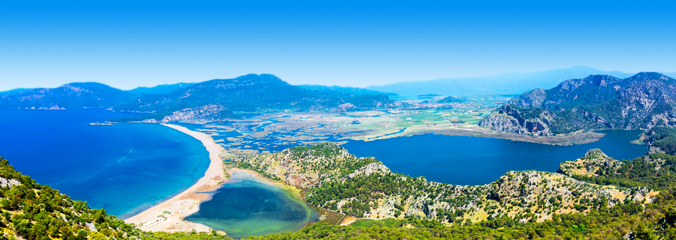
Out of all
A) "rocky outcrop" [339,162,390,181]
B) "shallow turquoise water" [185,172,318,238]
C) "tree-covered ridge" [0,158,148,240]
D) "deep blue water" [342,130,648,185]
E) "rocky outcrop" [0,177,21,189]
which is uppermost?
"rocky outcrop" [0,177,21,189]

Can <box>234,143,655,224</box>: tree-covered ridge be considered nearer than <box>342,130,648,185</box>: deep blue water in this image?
Yes

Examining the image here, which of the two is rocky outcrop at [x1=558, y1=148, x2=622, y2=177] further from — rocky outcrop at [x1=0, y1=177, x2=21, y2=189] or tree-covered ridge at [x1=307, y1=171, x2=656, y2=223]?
rocky outcrop at [x1=0, y1=177, x2=21, y2=189]

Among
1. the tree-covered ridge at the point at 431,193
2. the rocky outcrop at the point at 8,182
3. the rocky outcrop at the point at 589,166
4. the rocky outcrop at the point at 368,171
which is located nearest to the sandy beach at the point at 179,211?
the tree-covered ridge at the point at 431,193

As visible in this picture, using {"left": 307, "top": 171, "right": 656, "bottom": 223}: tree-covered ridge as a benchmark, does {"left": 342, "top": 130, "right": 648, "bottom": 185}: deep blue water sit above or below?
below

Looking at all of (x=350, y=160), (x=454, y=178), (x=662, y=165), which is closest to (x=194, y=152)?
(x=350, y=160)

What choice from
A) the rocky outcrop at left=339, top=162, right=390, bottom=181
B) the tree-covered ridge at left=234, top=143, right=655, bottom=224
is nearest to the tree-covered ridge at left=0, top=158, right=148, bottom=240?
the tree-covered ridge at left=234, top=143, right=655, bottom=224

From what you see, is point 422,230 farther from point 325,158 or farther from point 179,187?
point 179,187

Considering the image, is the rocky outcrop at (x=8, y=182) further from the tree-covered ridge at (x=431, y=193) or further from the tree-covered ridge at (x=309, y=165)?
the tree-covered ridge at (x=309, y=165)

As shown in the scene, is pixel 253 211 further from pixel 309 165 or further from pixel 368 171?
pixel 368 171
